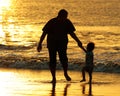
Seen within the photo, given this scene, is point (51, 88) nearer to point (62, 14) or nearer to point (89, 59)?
point (89, 59)

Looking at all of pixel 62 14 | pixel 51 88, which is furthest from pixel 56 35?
pixel 51 88

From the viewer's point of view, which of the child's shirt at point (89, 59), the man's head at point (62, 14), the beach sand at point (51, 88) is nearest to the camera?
the beach sand at point (51, 88)

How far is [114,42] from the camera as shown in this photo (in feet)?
92.8

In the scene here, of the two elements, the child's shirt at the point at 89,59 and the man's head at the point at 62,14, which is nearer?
the child's shirt at the point at 89,59

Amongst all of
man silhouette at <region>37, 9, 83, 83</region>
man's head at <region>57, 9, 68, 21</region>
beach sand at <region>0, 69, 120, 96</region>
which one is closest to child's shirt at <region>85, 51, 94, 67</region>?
beach sand at <region>0, 69, 120, 96</region>

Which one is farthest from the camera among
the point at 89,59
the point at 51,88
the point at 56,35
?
the point at 56,35

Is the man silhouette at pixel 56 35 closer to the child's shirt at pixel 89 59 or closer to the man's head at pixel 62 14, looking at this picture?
the man's head at pixel 62 14

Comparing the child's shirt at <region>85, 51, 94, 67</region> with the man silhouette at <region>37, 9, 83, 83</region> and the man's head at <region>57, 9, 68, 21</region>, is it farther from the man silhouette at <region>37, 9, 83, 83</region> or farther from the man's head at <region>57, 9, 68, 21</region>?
the man's head at <region>57, 9, 68, 21</region>

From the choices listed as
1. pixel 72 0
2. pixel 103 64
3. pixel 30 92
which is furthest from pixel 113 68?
pixel 72 0

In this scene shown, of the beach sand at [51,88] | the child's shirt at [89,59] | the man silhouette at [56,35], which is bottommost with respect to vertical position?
the beach sand at [51,88]

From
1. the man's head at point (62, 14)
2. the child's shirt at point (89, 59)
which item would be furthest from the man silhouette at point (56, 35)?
the child's shirt at point (89, 59)

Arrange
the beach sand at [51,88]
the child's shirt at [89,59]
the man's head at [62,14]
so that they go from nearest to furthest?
the beach sand at [51,88] < the child's shirt at [89,59] < the man's head at [62,14]

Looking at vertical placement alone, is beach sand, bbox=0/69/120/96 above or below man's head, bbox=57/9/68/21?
below

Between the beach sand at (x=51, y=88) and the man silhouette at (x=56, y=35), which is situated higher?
the man silhouette at (x=56, y=35)
